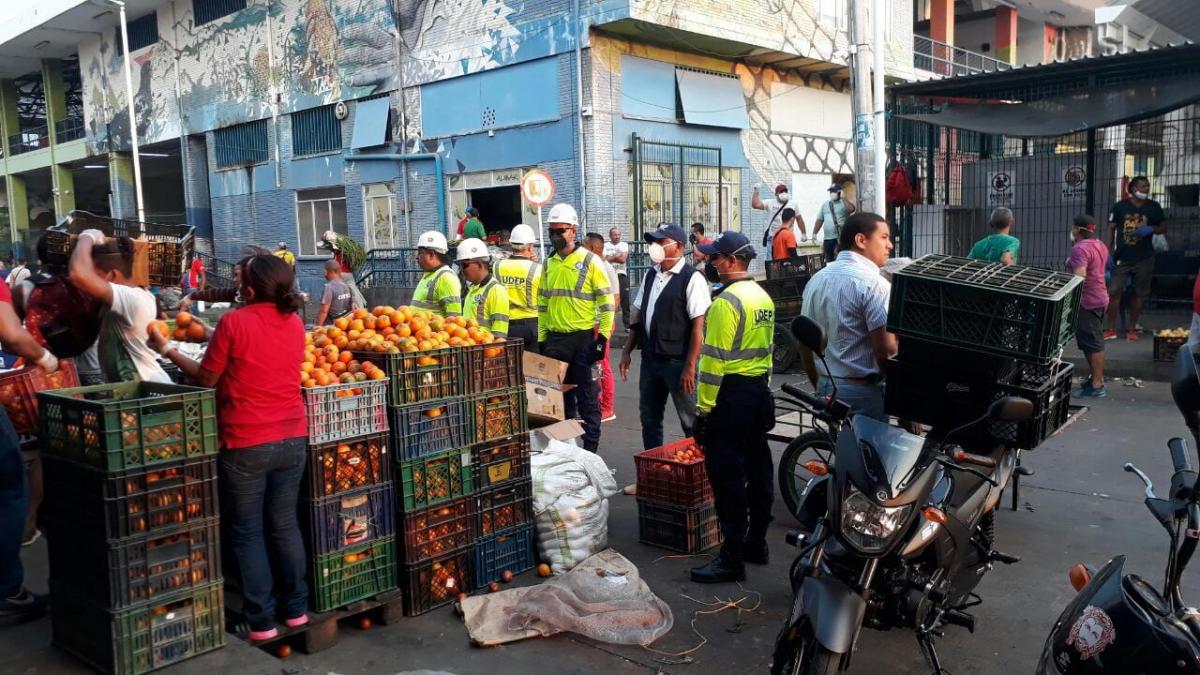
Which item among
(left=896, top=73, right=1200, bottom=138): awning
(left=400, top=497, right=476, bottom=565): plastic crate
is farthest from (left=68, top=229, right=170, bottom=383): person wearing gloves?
(left=896, top=73, right=1200, bottom=138): awning

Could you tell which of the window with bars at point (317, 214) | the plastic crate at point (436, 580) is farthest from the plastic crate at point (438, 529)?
the window with bars at point (317, 214)

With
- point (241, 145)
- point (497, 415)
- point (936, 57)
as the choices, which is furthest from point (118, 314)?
point (936, 57)

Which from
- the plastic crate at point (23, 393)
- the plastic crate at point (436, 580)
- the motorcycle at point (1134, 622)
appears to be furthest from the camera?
the plastic crate at point (23, 393)

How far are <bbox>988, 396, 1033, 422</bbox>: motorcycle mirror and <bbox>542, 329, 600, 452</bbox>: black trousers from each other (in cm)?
470

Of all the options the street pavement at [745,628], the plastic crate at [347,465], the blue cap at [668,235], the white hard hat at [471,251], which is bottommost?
the street pavement at [745,628]

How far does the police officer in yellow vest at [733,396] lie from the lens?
206 inches

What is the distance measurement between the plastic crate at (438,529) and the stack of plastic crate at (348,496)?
0.09 m

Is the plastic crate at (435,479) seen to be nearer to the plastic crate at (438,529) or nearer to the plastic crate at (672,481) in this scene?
the plastic crate at (438,529)

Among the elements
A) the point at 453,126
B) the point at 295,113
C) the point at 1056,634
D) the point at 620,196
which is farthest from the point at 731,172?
the point at 1056,634

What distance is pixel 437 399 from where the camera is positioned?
507 centimetres

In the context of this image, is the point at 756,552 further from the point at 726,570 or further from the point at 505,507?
the point at 505,507

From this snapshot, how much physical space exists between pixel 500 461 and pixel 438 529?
56 cm

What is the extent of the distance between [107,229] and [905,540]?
6552mm

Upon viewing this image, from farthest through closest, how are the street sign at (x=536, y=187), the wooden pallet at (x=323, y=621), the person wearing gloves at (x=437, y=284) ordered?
the street sign at (x=536, y=187)
the person wearing gloves at (x=437, y=284)
the wooden pallet at (x=323, y=621)
